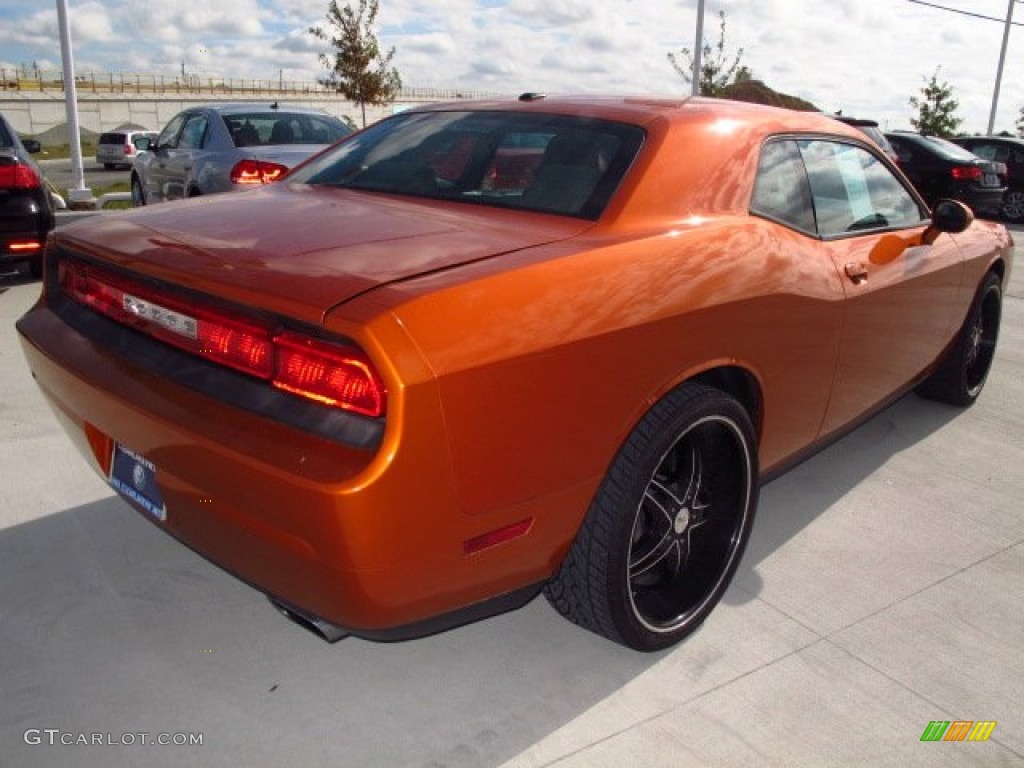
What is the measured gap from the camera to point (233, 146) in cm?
763

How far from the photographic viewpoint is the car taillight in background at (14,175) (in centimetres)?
601

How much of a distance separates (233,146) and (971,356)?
19.3 ft

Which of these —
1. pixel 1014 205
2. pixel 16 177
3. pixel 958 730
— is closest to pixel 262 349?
pixel 958 730

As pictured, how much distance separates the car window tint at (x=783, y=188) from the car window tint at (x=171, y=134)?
7.07 m

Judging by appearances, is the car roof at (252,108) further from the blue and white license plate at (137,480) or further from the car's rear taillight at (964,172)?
the car's rear taillight at (964,172)

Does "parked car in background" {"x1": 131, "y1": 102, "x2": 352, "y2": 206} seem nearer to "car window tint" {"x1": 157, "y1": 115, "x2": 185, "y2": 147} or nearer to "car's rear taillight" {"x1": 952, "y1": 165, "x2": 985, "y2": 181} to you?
"car window tint" {"x1": 157, "y1": 115, "x2": 185, "y2": 147}

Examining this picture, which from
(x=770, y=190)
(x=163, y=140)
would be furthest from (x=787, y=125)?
(x=163, y=140)

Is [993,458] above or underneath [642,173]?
underneath

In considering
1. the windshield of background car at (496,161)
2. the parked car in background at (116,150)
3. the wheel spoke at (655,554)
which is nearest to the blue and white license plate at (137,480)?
the windshield of background car at (496,161)

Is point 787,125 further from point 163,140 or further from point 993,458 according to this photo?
point 163,140

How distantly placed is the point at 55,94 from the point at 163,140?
1809 inches

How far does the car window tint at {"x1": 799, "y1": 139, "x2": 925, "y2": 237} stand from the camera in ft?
10.2

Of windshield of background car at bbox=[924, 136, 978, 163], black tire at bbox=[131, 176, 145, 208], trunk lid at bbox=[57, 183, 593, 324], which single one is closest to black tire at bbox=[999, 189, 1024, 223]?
windshield of background car at bbox=[924, 136, 978, 163]

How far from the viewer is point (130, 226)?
2.44 meters
